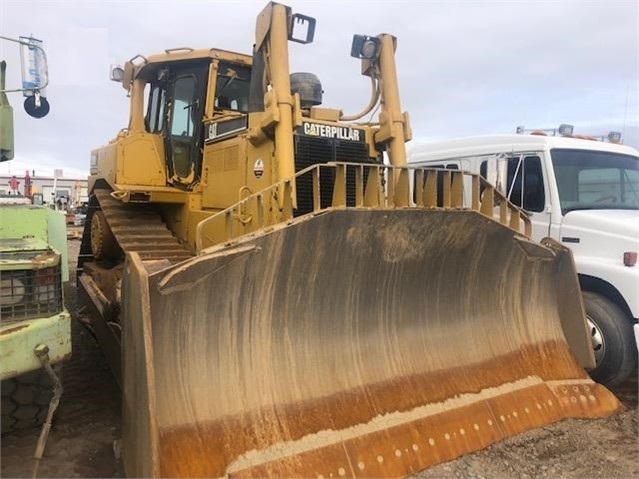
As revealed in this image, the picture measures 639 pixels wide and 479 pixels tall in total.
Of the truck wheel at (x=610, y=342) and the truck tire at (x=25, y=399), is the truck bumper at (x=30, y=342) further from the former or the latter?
the truck wheel at (x=610, y=342)

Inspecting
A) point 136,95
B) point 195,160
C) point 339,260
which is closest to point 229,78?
point 195,160

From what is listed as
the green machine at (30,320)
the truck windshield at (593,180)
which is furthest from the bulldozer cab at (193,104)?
the truck windshield at (593,180)

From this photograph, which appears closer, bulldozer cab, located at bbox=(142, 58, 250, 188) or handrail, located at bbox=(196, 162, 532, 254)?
handrail, located at bbox=(196, 162, 532, 254)

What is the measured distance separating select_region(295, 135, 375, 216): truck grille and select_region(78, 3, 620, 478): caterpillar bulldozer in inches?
0.7

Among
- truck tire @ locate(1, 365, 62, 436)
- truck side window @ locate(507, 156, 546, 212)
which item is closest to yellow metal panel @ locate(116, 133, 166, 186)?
truck tire @ locate(1, 365, 62, 436)

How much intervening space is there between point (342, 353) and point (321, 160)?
5.48 feet

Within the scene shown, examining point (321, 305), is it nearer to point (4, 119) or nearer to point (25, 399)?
point (25, 399)

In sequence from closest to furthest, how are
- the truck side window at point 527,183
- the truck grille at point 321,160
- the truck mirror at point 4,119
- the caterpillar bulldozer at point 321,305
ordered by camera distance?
1. the caterpillar bulldozer at point 321,305
2. the truck grille at point 321,160
3. the truck mirror at point 4,119
4. the truck side window at point 527,183

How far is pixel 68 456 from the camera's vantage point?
128 inches

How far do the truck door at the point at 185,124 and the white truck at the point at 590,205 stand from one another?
3236mm

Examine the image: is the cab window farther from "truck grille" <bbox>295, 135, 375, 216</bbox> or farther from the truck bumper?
the truck bumper

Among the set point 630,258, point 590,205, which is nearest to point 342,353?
point 630,258

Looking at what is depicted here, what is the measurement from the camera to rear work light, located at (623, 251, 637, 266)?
4.68 m

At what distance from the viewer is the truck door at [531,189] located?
18.4ft
